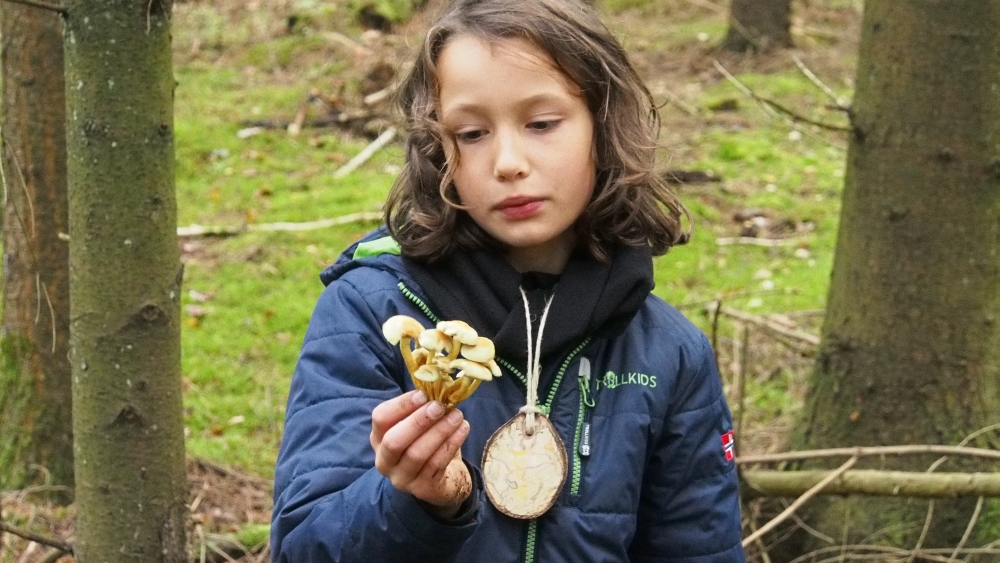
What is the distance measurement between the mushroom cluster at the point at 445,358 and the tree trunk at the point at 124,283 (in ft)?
3.08

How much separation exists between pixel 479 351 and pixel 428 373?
0.08 metres

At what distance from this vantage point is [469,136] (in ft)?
6.20

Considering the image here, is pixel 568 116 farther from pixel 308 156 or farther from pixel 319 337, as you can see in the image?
pixel 308 156

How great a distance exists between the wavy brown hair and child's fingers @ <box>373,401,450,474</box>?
0.58m

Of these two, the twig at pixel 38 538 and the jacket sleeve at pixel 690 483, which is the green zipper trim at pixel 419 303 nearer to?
the jacket sleeve at pixel 690 483

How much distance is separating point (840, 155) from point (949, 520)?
5.01 m

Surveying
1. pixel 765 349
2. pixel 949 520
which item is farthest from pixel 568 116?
pixel 765 349

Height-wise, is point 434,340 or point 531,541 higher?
point 434,340

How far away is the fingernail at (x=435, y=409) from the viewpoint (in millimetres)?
1384

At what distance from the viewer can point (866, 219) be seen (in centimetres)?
Answer: 298

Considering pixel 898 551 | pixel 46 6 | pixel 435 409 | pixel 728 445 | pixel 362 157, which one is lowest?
pixel 898 551

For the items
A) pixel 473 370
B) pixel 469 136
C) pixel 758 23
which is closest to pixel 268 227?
pixel 469 136

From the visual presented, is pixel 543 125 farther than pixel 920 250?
No

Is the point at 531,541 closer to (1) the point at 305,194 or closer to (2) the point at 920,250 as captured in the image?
(2) the point at 920,250
